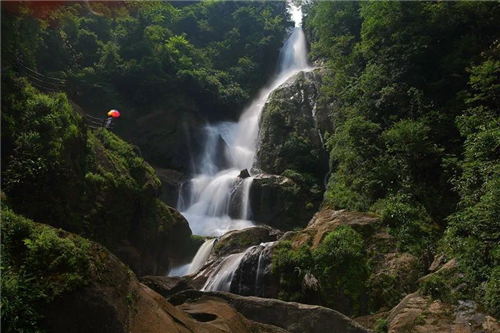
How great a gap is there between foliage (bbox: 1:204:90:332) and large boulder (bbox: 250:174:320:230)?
18318 millimetres

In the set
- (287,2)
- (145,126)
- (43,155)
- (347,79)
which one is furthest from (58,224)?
(287,2)

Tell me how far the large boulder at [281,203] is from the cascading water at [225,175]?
663 millimetres

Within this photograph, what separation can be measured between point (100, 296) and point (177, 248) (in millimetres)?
16089

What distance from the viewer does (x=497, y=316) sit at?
766cm

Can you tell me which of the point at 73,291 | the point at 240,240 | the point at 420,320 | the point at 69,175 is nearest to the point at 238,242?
the point at 240,240

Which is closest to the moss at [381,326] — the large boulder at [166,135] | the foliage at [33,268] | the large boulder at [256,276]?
the large boulder at [256,276]

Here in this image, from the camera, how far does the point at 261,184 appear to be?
2486cm

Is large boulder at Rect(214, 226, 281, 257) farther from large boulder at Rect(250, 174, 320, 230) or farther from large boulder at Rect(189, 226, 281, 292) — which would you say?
large boulder at Rect(250, 174, 320, 230)

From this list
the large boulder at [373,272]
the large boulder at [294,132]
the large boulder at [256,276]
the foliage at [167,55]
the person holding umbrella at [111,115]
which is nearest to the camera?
the large boulder at [373,272]

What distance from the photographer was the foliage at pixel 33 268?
4695 millimetres

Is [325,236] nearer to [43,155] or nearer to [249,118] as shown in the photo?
[43,155]

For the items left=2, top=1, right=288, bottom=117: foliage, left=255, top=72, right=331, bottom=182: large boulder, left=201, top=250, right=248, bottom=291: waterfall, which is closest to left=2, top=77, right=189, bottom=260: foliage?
left=201, top=250, right=248, bottom=291: waterfall

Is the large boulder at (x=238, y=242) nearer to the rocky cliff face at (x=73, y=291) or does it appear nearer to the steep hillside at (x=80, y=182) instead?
the steep hillside at (x=80, y=182)

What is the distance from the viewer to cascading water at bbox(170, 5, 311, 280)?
79.8 ft
